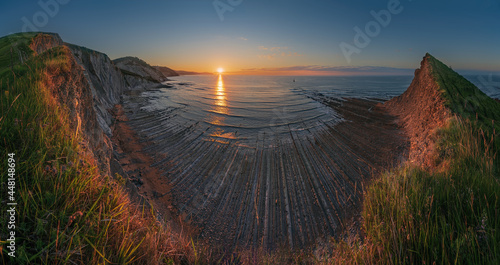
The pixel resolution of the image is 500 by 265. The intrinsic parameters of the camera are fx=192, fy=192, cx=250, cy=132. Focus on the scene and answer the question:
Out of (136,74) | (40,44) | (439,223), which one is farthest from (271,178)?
(136,74)

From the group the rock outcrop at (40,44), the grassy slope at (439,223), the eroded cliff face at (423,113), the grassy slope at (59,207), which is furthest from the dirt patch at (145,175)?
the eroded cliff face at (423,113)

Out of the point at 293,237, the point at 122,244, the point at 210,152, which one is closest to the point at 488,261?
the point at 122,244

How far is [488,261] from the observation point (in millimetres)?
2143

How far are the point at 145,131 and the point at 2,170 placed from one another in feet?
52.0

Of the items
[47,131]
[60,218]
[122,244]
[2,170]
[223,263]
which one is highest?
[47,131]

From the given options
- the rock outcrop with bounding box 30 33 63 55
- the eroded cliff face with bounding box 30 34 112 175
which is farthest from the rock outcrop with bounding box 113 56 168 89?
the eroded cliff face with bounding box 30 34 112 175

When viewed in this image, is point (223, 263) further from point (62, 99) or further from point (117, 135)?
point (117, 135)

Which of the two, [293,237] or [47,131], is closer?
[47,131]

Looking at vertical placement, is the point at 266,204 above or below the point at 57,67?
below

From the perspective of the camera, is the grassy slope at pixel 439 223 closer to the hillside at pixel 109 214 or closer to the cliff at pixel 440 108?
the hillside at pixel 109 214

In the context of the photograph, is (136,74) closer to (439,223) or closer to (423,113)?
(423,113)

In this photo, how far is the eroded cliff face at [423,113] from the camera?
8.45 meters

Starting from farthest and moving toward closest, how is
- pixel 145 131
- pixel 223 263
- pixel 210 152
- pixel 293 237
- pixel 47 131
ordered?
pixel 145 131, pixel 210 152, pixel 293 237, pixel 223 263, pixel 47 131

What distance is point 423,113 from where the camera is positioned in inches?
597
